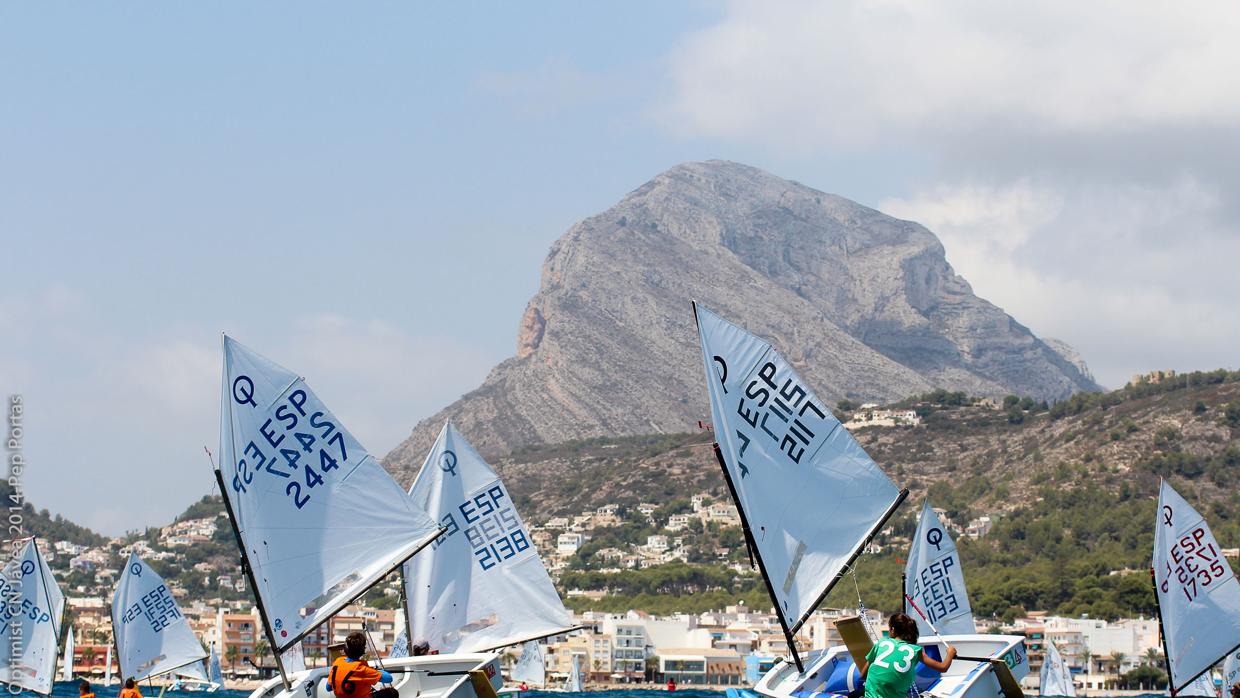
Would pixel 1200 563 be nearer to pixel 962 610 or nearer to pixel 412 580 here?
pixel 962 610

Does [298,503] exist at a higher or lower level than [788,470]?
higher

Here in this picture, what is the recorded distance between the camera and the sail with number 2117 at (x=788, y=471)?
1375 inches

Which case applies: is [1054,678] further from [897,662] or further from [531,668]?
[897,662]

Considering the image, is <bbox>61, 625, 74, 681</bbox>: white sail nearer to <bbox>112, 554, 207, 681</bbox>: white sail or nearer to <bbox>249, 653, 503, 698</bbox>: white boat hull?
<bbox>112, 554, 207, 681</bbox>: white sail

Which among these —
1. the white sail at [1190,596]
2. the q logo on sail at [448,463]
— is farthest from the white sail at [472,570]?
the white sail at [1190,596]

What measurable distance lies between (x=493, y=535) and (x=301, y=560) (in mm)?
13257

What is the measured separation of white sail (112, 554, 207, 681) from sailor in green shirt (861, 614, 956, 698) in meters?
50.9

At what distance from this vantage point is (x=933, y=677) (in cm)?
2820

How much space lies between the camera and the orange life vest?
24.9 meters

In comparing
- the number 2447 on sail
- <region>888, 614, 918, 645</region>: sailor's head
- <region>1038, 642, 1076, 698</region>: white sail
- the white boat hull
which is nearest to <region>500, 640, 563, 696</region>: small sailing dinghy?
<region>1038, 642, 1076, 698</region>: white sail

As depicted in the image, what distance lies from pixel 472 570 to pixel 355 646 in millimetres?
20725

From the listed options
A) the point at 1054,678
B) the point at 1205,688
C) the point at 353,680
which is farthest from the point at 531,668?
the point at 353,680

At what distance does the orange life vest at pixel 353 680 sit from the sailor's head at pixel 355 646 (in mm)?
159

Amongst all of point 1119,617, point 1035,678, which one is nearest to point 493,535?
point 1035,678
